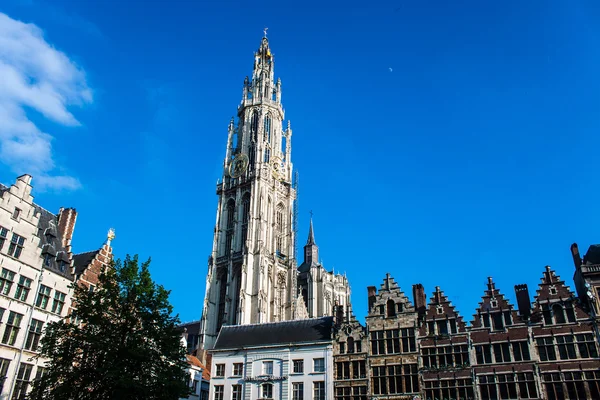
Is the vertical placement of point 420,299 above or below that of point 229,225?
below

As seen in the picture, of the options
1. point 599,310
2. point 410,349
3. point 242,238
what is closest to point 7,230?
point 410,349

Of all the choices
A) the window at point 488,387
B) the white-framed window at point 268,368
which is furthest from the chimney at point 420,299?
the white-framed window at point 268,368

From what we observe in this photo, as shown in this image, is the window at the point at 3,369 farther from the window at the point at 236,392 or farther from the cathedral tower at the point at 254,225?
the cathedral tower at the point at 254,225

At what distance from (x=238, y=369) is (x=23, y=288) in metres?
16.1

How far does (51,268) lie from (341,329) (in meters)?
20.5

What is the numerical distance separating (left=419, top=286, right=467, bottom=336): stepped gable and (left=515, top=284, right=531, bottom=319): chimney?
3.81 metres

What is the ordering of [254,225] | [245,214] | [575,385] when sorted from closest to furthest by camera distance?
[575,385], [254,225], [245,214]

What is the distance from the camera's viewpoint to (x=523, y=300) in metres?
33.9

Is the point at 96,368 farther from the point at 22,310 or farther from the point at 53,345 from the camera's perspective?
the point at 22,310

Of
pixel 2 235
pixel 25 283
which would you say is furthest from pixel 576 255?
pixel 2 235

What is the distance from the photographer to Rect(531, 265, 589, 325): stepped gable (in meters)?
31.3

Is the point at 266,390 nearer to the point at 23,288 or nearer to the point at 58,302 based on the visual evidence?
the point at 58,302

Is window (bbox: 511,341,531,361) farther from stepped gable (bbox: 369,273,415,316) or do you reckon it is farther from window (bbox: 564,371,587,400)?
stepped gable (bbox: 369,273,415,316)

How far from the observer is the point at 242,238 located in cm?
8462
